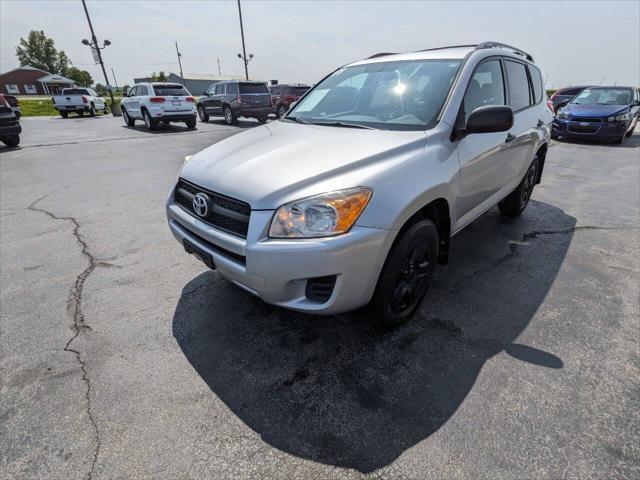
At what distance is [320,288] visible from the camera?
6.40ft

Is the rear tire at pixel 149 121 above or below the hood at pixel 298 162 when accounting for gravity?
below

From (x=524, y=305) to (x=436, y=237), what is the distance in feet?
3.24

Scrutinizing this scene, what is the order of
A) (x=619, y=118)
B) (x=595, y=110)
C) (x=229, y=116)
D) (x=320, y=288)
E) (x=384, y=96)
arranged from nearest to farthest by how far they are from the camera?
(x=320, y=288) → (x=384, y=96) → (x=619, y=118) → (x=595, y=110) → (x=229, y=116)

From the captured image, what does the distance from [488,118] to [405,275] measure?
1159 mm

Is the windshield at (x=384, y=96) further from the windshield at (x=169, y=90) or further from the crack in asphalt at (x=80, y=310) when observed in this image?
the windshield at (x=169, y=90)

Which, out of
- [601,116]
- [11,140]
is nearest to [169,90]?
[11,140]

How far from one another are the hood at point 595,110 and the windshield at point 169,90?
13.2 metres

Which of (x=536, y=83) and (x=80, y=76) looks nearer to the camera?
(x=536, y=83)

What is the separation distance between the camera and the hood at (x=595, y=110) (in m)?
9.90

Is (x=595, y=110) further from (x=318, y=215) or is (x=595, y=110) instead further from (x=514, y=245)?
(x=318, y=215)

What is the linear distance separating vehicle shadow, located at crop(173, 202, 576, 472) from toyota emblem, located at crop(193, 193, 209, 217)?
33.5 inches

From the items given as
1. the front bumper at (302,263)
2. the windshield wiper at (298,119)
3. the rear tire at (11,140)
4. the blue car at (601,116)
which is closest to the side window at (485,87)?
the windshield wiper at (298,119)

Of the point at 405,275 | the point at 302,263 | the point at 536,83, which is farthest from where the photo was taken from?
the point at 536,83

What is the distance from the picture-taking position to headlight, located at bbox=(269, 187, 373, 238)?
1865mm
